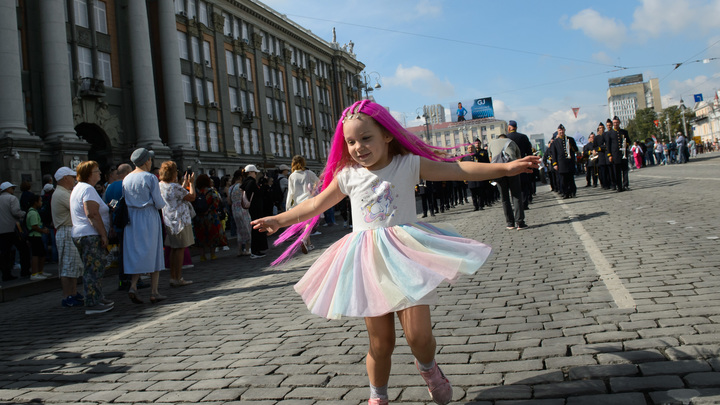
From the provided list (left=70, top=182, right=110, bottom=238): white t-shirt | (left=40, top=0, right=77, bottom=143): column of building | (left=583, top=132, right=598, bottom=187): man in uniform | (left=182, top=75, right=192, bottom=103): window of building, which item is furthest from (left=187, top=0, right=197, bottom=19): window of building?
(left=70, top=182, right=110, bottom=238): white t-shirt

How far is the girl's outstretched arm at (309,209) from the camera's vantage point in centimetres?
341

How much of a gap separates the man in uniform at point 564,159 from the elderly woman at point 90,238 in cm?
1347

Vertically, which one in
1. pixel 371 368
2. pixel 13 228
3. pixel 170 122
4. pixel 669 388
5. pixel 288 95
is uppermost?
pixel 288 95

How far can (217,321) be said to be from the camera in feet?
19.1

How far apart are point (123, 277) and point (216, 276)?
4.84ft

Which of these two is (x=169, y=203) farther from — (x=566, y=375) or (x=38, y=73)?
(x=38, y=73)

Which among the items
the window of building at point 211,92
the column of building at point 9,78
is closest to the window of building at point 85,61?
the column of building at point 9,78

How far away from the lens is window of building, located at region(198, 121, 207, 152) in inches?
1574

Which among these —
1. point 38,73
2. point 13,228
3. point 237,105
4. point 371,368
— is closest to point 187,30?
point 237,105

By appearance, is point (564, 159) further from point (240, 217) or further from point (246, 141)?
point (246, 141)

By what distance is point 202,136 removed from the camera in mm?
40375

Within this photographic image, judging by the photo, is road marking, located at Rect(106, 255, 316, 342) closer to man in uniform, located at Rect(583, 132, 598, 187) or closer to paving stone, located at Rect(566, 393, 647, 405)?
paving stone, located at Rect(566, 393, 647, 405)

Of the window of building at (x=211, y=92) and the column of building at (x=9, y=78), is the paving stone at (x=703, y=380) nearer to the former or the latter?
the column of building at (x=9, y=78)

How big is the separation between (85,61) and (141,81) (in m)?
3.01
